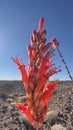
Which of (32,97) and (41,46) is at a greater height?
(41,46)

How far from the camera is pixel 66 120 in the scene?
1516cm

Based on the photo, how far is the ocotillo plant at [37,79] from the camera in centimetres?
342

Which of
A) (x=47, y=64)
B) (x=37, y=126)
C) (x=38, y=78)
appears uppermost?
(x=47, y=64)

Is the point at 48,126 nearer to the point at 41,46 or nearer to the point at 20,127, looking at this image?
the point at 20,127

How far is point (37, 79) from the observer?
11.5ft

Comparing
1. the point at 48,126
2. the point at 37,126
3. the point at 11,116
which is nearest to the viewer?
the point at 37,126

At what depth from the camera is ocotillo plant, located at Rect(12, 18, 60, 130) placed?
3418mm

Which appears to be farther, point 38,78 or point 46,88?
point 46,88

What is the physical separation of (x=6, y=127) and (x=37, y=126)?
11666 millimetres

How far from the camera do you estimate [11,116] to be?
55.8ft

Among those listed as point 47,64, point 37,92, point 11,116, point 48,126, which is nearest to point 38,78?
point 37,92

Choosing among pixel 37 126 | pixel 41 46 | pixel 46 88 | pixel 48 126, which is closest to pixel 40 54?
pixel 41 46

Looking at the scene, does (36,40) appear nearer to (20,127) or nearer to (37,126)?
(37,126)

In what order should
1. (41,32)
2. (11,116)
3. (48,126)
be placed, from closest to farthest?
1. (41,32)
2. (48,126)
3. (11,116)
